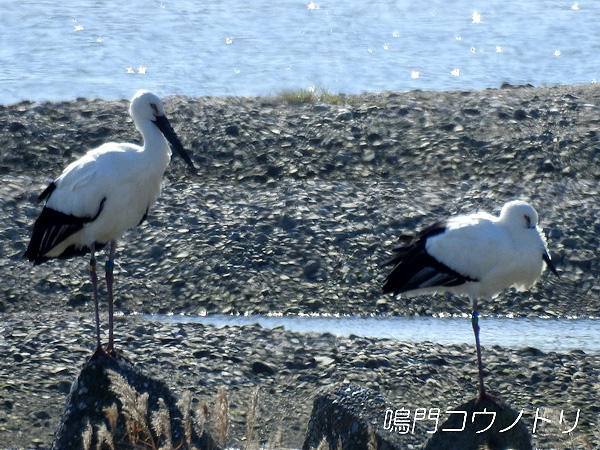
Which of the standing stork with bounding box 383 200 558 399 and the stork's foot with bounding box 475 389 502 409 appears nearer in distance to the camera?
the stork's foot with bounding box 475 389 502 409

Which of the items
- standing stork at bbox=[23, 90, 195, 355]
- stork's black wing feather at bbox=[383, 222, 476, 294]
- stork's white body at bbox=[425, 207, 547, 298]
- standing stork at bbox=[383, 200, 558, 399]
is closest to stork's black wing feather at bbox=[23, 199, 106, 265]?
standing stork at bbox=[23, 90, 195, 355]

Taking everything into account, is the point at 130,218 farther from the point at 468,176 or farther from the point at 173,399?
the point at 468,176

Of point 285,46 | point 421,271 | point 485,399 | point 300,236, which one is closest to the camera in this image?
point 485,399


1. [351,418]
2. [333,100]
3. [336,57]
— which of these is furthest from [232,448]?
[336,57]

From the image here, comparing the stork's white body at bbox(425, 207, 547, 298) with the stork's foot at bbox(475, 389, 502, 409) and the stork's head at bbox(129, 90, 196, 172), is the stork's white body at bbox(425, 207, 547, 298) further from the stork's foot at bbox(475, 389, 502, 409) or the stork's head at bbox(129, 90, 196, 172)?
the stork's head at bbox(129, 90, 196, 172)

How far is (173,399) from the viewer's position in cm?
816

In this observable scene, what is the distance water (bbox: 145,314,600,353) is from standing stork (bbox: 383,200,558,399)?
215 centimetres

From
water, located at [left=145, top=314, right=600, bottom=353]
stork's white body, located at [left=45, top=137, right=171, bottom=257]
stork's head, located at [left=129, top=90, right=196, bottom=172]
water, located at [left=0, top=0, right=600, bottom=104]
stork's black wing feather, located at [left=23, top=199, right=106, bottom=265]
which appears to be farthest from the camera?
water, located at [left=0, top=0, right=600, bottom=104]

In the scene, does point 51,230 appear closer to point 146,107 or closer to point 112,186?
point 112,186

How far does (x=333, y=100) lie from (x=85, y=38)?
15170 millimetres

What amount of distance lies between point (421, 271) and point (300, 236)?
181 inches

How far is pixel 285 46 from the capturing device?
32406 mm

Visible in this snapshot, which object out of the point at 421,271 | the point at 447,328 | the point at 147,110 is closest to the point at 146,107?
the point at 147,110

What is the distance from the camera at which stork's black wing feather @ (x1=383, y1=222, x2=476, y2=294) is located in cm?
991
